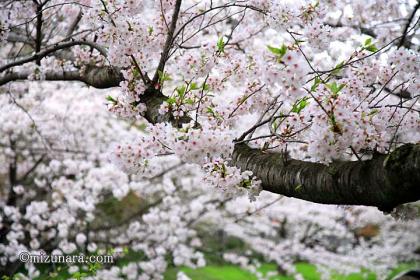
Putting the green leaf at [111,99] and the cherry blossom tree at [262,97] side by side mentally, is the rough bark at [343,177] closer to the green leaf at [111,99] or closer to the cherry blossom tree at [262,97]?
the cherry blossom tree at [262,97]

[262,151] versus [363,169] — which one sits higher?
[262,151]

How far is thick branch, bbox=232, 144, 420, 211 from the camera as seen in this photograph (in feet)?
6.14

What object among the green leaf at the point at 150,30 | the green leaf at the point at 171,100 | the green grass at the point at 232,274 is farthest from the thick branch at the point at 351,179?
the green grass at the point at 232,274

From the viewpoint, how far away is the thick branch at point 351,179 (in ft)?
6.14

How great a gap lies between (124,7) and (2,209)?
8.29 meters

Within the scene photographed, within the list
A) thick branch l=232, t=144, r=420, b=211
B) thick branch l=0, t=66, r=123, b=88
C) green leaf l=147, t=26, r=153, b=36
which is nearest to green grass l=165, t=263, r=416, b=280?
thick branch l=0, t=66, r=123, b=88

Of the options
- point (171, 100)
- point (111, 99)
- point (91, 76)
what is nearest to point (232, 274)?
point (91, 76)

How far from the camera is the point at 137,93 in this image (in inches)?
124

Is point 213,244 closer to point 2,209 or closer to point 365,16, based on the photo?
point 2,209

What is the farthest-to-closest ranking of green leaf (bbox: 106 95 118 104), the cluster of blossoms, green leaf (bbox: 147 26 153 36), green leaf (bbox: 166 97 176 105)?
green leaf (bbox: 147 26 153 36)
green leaf (bbox: 106 95 118 104)
green leaf (bbox: 166 97 176 105)
the cluster of blossoms

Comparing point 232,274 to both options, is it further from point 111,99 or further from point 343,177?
point 343,177

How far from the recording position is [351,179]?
2055 millimetres

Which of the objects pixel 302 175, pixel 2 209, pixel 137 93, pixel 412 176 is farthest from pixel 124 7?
pixel 2 209

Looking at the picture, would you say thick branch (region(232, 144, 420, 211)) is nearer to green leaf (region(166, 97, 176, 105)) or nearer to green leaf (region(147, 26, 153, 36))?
green leaf (region(166, 97, 176, 105))
